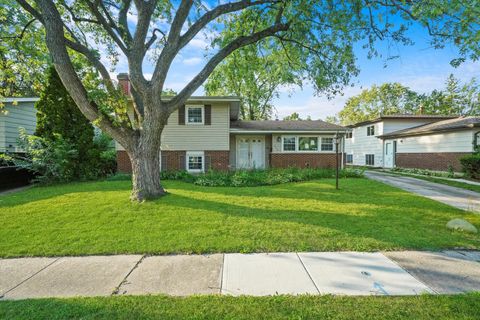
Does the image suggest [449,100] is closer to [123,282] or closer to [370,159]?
[370,159]

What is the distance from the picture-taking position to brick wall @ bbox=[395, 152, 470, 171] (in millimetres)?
14259

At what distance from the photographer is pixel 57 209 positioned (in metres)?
6.28

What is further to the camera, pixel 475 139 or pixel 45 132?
Answer: pixel 475 139

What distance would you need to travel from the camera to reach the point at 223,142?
1408 cm

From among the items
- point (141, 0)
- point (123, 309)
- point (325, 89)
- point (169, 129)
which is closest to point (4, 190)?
point (169, 129)

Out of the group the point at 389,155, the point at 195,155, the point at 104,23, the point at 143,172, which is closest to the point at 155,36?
the point at 104,23

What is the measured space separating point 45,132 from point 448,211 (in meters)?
15.6

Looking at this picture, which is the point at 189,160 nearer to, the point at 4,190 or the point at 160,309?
the point at 4,190

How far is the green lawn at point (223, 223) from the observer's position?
13.2 feet

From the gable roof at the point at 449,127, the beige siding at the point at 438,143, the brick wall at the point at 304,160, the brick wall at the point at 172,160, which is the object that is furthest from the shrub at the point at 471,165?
the brick wall at the point at 172,160

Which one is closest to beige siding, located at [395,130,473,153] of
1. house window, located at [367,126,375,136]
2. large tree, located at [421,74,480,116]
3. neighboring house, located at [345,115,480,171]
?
neighboring house, located at [345,115,480,171]

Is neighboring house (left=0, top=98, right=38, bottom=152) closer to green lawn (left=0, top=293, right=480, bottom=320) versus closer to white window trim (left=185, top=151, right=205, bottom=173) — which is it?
white window trim (left=185, top=151, right=205, bottom=173)

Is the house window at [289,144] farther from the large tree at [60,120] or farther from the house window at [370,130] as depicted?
the house window at [370,130]

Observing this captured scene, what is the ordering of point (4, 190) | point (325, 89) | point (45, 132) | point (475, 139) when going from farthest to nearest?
point (475, 139)
point (45, 132)
point (4, 190)
point (325, 89)
